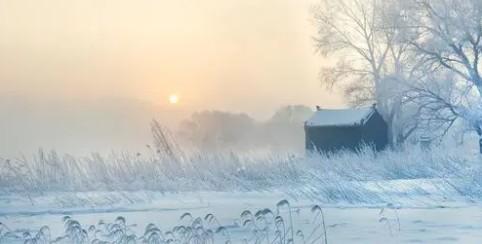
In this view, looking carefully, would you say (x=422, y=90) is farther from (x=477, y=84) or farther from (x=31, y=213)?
(x=31, y=213)

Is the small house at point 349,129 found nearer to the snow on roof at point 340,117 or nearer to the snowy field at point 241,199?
the snow on roof at point 340,117

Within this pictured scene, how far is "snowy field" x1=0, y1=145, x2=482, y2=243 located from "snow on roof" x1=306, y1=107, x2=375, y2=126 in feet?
41.8

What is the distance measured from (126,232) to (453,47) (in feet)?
57.6

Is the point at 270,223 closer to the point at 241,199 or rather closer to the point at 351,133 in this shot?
the point at 241,199

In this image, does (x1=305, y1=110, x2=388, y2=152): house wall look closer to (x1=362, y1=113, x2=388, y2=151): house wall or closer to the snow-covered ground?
(x1=362, y1=113, x2=388, y2=151): house wall

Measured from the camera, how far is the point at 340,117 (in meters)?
29.2

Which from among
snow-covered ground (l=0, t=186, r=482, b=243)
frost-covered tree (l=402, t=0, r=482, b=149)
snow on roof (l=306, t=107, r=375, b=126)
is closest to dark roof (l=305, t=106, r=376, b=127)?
snow on roof (l=306, t=107, r=375, b=126)

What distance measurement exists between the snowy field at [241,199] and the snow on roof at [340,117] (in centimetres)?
1273

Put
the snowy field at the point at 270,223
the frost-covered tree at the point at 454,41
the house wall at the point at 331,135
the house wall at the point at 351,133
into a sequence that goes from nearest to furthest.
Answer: the snowy field at the point at 270,223, the frost-covered tree at the point at 454,41, the house wall at the point at 331,135, the house wall at the point at 351,133

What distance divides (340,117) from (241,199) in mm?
18584

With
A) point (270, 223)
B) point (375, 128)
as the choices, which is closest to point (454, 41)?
point (375, 128)

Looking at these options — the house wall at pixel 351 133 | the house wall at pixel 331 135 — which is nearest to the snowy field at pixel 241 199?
the house wall at pixel 331 135

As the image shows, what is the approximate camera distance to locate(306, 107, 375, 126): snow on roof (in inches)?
1118

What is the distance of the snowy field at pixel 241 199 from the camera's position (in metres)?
7.86
